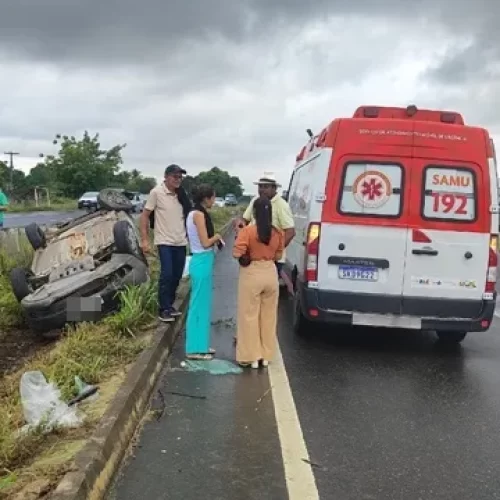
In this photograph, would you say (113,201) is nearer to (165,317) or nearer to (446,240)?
(165,317)

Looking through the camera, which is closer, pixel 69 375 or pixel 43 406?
pixel 43 406

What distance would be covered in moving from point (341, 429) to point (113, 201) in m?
5.74

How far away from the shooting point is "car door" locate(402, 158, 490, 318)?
6.73m

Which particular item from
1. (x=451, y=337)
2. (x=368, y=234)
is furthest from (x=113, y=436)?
(x=451, y=337)

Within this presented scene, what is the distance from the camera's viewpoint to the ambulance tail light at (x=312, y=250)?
6.77 metres

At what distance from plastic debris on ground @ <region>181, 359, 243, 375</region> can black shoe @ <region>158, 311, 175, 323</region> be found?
3.01 ft

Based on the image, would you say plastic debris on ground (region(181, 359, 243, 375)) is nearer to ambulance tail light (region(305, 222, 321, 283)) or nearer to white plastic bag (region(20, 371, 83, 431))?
ambulance tail light (region(305, 222, 321, 283))

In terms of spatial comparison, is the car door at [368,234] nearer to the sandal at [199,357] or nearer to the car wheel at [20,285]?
the sandal at [199,357]

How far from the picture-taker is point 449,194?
675 cm

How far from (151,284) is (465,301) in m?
3.65

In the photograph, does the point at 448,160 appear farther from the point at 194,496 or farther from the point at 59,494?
the point at 59,494

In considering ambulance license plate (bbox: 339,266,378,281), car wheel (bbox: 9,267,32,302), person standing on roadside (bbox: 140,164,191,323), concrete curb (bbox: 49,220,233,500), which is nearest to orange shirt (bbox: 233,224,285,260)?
ambulance license plate (bbox: 339,266,378,281)

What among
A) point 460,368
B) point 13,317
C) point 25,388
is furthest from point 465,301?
Result: point 13,317

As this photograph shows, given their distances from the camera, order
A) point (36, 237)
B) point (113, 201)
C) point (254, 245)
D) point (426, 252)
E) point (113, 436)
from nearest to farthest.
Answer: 1. point (113, 436)
2. point (254, 245)
3. point (426, 252)
4. point (36, 237)
5. point (113, 201)
